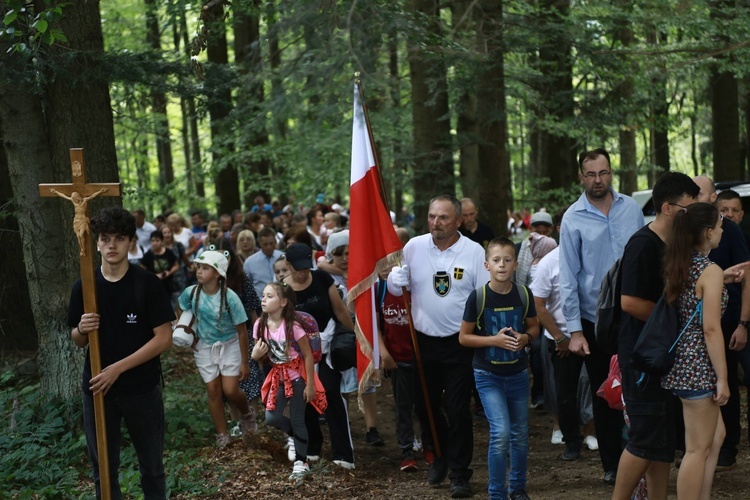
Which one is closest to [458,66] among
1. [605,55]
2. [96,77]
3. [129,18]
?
[605,55]

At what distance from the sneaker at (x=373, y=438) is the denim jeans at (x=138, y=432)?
12.4 feet

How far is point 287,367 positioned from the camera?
27.4 feet

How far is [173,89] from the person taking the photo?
10352mm

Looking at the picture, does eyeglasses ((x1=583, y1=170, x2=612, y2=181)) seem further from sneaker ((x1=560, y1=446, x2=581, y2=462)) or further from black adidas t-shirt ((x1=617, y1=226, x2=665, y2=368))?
sneaker ((x1=560, y1=446, x2=581, y2=462))

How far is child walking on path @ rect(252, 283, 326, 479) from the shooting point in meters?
8.24

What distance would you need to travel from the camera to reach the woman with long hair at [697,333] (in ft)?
17.9

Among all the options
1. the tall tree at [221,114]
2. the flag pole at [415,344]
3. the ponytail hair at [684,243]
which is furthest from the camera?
the tall tree at [221,114]

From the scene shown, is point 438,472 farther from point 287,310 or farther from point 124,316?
point 124,316

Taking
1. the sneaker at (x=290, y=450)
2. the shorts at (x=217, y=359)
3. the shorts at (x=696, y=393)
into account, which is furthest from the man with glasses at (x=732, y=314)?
the shorts at (x=217, y=359)

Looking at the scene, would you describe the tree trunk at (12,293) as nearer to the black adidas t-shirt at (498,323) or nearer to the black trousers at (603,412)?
the black adidas t-shirt at (498,323)

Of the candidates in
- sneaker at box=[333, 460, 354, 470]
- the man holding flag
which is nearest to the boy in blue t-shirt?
the man holding flag

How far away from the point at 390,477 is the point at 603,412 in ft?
6.99

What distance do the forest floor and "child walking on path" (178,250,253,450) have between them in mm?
502

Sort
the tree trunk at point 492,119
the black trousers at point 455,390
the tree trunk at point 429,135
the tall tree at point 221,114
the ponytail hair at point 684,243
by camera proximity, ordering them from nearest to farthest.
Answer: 1. the ponytail hair at point 684,243
2. the black trousers at point 455,390
3. the tall tree at point 221,114
4. the tree trunk at point 492,119
5. the tree trunk at point 429,135
